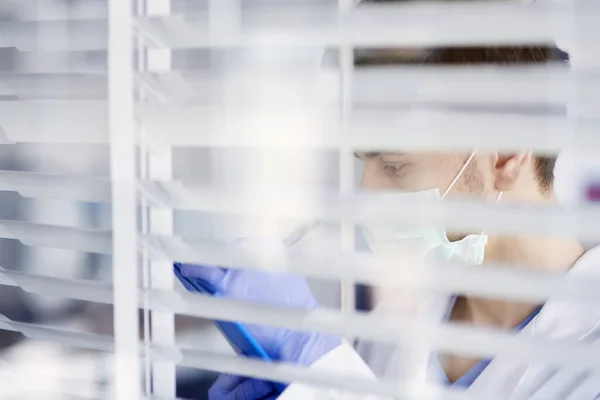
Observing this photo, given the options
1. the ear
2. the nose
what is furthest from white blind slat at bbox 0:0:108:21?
the ear

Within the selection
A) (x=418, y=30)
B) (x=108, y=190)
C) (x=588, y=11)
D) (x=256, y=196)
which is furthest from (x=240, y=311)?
(x=588, y=11)

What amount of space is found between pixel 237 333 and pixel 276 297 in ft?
0.22

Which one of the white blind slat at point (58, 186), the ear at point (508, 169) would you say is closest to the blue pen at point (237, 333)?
the white blind slat at point (58, 186)

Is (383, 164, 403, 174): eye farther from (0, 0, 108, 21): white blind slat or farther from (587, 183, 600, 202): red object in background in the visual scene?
(0, 0, 108, 21): white blind slat

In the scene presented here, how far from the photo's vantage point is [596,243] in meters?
0.81

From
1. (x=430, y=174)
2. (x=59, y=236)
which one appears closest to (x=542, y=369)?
(x=430, y=174)

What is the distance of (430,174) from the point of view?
801 millimetres

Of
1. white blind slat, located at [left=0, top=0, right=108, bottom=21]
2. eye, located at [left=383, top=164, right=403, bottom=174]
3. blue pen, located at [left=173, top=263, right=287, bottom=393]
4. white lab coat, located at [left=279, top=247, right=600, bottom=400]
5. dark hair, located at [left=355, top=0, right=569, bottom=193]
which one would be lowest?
white lab coat, located at [left=279, top=247, right=600, bottom=400]

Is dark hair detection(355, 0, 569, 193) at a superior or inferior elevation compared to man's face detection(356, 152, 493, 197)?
superior

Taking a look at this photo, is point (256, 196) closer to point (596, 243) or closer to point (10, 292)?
point (596, 243)

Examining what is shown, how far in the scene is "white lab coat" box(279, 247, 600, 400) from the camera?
73 centimetres

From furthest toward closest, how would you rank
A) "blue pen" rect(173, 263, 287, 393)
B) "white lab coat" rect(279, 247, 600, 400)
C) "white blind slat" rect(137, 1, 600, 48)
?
1. "blue pen" rect(173, 263, 287, 393)
2. "white lab coat" rect(279, 247, 600, 400)
3. "white blind slat" rect(137, 1, 600, 48)

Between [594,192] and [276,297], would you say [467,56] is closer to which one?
[594,192]

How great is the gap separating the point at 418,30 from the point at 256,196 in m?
0.23
